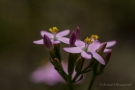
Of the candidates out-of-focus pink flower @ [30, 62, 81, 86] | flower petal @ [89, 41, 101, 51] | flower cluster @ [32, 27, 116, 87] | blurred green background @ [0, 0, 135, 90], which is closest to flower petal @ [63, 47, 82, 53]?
flower cluster @ [32, 27, 116, 87]

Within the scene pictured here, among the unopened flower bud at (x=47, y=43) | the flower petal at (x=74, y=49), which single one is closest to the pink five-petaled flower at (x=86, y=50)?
the flower petal at (x=74, y=49)

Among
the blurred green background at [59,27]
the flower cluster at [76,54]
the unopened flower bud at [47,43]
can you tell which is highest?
the unopened flower bud at [47,43]

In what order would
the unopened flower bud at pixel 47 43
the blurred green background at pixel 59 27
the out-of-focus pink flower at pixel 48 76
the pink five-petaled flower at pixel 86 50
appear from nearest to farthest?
the pink five-petaled flower at pixel 86 50, the unopened flower bud at pixel 47 43, the out-of-focus pink flower at pixel 48 76, the blurred green background at pixel 59 27

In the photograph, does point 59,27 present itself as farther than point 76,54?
Yes

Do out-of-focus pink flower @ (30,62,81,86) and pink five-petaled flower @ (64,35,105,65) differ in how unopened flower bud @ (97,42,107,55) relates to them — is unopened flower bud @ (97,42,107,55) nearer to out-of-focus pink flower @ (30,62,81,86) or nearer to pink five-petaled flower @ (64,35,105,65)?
pink five-petaled flower @ (64,35,105,65)

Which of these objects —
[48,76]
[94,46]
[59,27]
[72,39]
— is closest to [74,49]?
[72,39]

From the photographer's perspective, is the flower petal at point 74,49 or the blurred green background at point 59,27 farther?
the blurred green background at point 59,27

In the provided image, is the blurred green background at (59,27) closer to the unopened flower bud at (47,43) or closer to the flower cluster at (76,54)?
the flower cluster at (76,54)

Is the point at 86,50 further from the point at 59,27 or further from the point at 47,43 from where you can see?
the point at 59,27
